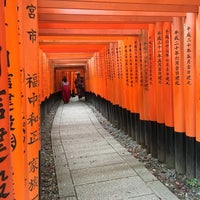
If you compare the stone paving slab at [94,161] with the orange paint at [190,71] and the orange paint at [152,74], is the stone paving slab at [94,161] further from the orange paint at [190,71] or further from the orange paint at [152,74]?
the orange paint at [190,71]

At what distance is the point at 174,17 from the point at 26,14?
301 cm

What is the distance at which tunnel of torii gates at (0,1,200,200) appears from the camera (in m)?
1.70

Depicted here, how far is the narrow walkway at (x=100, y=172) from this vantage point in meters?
4.43

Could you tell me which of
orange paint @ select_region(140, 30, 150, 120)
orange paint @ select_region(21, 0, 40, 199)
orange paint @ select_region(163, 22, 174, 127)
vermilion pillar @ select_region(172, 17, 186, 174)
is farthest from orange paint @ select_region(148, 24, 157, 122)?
orange paint @ select_region(21, 0, 40, 199)

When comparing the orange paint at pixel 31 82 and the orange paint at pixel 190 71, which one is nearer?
the orange paint at pixel 31 82

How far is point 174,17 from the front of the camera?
493cm

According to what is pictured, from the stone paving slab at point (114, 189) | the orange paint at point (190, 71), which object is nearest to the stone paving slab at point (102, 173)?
the stone paving slab at point (114, 189)

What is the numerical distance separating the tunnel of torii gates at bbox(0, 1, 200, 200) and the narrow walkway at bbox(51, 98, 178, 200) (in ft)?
2.26

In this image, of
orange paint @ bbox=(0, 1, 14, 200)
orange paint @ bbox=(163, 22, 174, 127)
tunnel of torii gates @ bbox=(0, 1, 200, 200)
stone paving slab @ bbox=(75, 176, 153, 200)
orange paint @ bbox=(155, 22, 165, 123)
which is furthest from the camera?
orange paint @ bbox=(155, 22, 165, 123)

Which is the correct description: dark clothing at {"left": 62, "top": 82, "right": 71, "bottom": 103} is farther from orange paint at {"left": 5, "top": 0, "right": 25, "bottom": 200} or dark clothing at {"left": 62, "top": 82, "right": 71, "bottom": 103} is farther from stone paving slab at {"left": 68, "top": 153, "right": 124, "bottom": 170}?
orange paint at {"left": 5, "top": 0, "right": 25, "bottom": 200}

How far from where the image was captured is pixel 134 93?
24.5 feet

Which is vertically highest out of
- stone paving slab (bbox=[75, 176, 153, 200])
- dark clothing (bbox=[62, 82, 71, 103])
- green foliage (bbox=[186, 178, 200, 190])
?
dark clothing (bbox=[62, 82, 71, 103])

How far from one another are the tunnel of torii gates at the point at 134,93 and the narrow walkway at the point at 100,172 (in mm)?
690

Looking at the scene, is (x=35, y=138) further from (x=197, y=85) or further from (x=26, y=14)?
(x=197, y=85)
